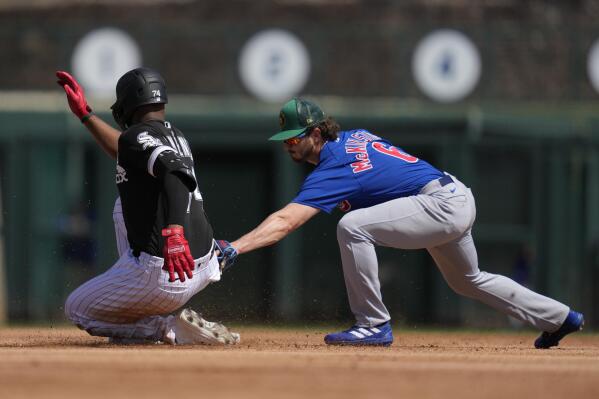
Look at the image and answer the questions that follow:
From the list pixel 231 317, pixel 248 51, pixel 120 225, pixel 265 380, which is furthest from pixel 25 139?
pixel 265 380

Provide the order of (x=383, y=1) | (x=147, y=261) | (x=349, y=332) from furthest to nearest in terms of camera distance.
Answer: (x=383, y=1) < (x=349, y=332) < (x=147, y=261)

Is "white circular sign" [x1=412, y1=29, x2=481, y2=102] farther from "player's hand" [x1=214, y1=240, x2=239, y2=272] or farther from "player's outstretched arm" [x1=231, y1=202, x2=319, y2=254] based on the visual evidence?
"player's hand" [x1=214, y1=240, x2=239, y2=272]

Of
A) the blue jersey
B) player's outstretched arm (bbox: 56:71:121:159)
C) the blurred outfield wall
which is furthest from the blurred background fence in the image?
player's outstretched arm (bbox: 56:71:121:159)

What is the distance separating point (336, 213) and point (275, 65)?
1.98m

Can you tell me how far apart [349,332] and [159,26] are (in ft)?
27.1

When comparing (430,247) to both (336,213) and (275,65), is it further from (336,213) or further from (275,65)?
(275,65)

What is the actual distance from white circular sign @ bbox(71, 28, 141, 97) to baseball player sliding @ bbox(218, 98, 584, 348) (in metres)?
7.17

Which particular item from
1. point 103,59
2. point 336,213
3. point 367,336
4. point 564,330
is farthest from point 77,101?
point 103,59

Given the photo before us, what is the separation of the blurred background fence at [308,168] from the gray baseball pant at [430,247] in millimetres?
5645

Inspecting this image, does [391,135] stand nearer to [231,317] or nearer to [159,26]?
[159,26]

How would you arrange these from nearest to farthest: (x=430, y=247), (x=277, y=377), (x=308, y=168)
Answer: (x=277, y=377) → (x=430, y=247) → (x=308, y=168)

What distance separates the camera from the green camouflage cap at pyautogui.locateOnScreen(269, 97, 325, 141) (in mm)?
6770

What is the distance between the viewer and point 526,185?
14.0 m

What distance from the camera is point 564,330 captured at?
6867 mm
